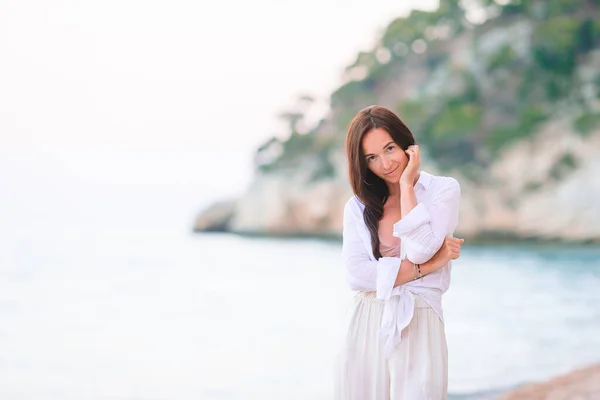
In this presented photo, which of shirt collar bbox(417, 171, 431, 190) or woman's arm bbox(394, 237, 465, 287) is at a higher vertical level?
shirt collar bbox(417, 171, 431, 190)

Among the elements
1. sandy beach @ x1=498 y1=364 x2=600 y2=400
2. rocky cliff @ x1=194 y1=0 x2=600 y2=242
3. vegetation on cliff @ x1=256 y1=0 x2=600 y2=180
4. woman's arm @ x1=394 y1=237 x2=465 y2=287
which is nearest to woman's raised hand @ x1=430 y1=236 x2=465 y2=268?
woman's arm @ x1=394 y1=237 x2=465 y2=287

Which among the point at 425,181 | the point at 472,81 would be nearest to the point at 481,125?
the point at 472,81

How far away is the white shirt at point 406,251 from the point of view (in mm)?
1567

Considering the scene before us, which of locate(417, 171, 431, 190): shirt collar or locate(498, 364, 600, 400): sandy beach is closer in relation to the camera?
locate(417, 171, 431, 190): shirt collar

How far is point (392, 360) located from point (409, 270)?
0.18 meters

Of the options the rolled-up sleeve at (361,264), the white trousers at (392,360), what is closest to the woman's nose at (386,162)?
the rolled-up sleeve at (361,264)

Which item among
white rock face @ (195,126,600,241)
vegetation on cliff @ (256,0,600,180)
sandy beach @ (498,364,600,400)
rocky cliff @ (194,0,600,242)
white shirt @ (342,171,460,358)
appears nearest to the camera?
white shirt @ (342,171,460,358)

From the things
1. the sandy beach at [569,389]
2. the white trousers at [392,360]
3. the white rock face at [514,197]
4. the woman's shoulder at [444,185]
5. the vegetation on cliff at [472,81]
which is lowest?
the white trousers at [392,360]

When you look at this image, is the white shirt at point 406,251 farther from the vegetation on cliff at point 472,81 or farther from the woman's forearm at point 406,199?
the vegetation on cliff at point 472,81

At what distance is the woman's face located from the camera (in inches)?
63.4

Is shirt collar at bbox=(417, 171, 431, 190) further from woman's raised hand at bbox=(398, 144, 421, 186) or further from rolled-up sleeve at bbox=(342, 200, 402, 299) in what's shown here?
rolled-up sleeve at bbox=(342, 200, 402, 299)

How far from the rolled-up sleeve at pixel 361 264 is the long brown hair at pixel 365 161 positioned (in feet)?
0.08

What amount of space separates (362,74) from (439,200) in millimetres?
26620

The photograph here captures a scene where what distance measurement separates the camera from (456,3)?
26766 millimetres
